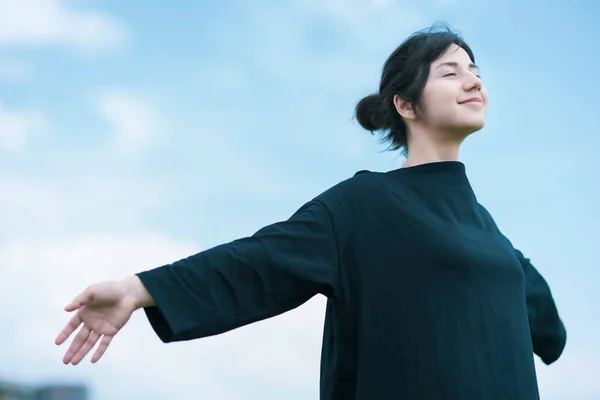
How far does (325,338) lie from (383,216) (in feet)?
1.44

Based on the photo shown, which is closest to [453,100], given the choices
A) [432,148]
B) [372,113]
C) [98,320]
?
[432,148]

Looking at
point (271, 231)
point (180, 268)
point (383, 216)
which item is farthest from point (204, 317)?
point (383, 216)

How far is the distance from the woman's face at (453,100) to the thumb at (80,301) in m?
1.26

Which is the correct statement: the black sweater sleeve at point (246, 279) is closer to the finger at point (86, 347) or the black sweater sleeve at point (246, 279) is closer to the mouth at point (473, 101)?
the finger at point (86, 347)

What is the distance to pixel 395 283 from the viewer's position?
2.59 m

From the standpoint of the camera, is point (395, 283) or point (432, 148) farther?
point (432, 148)

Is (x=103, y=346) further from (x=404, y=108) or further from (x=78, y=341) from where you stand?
(x=404, y=108)

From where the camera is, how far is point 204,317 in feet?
7.93

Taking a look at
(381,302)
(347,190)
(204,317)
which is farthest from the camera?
(347,190)

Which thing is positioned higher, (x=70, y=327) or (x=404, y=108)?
(x=404, y=108)

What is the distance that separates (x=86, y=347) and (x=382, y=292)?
89 centimetres

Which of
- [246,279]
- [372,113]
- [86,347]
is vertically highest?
[372,113]

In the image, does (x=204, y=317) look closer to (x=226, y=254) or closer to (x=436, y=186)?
(x=226, y=254)

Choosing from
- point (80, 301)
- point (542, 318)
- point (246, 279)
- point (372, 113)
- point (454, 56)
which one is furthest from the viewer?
point (542, 318)
